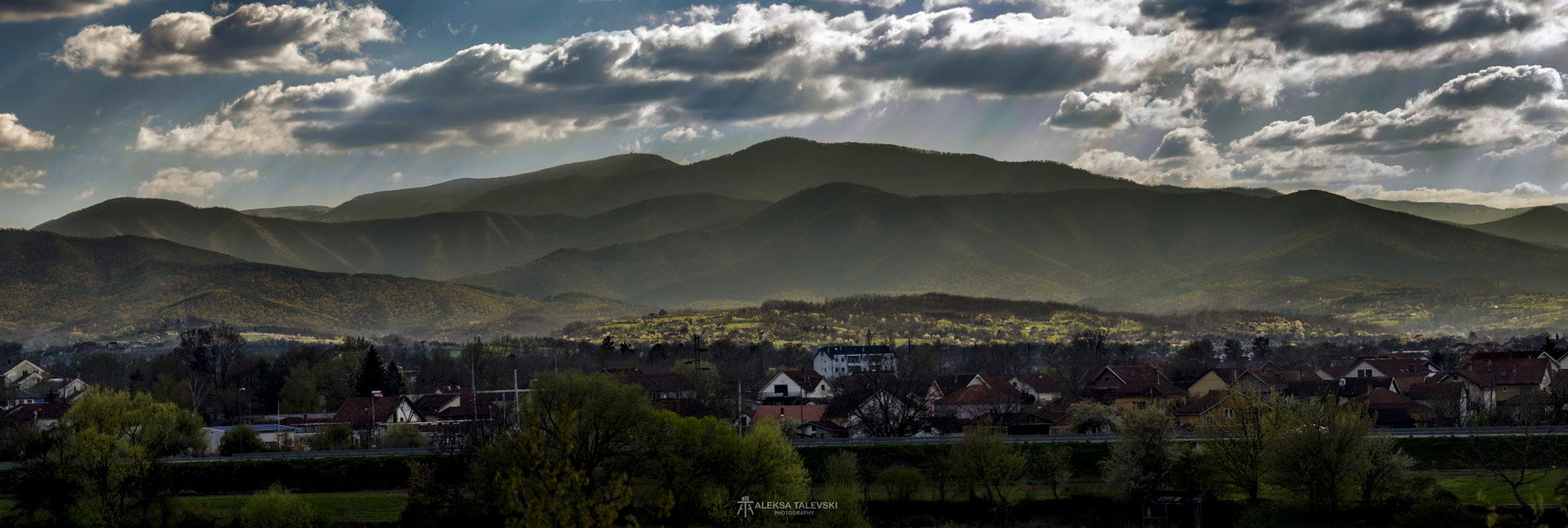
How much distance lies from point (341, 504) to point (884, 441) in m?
27.5

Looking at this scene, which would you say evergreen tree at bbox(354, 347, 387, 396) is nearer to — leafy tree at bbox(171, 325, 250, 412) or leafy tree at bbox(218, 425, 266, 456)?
leafy tree at bbox(171, 325, 250, 412)

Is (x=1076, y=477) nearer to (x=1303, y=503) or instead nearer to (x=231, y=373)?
(x=1303, y=503)

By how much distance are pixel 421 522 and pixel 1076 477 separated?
3087cm

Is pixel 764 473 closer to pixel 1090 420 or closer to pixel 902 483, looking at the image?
pixel 902 483

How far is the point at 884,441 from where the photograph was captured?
6538 cm

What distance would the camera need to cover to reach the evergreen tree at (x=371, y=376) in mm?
95062

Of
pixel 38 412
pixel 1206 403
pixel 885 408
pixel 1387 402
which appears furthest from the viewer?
pixel 38 412

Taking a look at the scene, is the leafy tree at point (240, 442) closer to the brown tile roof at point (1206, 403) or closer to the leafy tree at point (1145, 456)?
the leafy tree at point (1145, 456)

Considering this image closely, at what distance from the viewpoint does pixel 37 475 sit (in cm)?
5241

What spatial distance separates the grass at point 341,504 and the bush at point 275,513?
275 centimetres

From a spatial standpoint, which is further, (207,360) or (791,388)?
(207,360)

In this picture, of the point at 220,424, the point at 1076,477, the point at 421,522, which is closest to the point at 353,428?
the point at 220,424

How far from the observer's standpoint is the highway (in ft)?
201

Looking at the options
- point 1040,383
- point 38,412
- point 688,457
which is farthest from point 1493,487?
point 38,412
